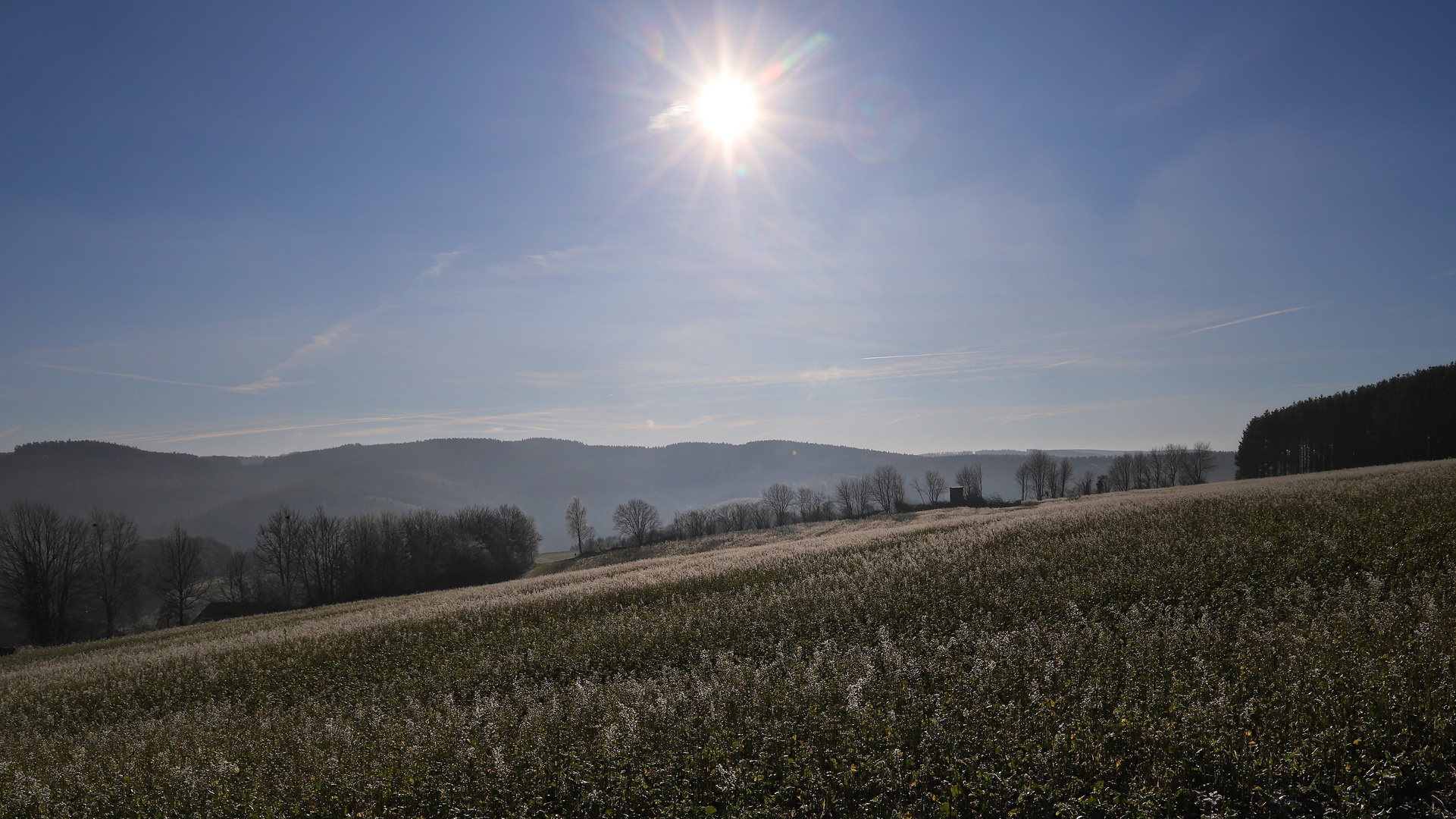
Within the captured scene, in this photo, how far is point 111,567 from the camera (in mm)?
69000

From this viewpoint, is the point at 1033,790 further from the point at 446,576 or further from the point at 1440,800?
the point at 446,576

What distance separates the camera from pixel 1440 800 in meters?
5.25

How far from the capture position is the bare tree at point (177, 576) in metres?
71.3

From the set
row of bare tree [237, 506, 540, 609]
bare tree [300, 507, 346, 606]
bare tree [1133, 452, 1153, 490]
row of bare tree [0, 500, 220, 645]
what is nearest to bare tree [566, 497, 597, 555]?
row of bare tree [237, 506, 540, 609]

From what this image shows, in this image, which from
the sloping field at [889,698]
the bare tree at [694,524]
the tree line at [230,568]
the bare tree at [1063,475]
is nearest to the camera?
the sloping field at [889,698]

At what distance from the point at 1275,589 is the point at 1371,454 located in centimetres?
10519

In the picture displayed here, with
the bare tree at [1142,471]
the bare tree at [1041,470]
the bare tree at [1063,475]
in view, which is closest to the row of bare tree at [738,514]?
the bare tree at [1041,470]

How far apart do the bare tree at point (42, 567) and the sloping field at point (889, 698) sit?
59307 mm

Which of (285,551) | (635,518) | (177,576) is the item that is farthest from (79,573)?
(635,518)

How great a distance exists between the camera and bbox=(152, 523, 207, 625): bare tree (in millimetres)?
71312

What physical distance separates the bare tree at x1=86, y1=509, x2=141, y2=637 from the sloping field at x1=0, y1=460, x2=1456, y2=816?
69.0 m

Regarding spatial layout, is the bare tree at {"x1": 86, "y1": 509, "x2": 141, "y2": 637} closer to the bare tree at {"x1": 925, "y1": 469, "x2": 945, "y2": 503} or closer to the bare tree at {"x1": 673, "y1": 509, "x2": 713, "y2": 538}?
the bare tree at {"x1": 673, "y1": 509, "x2": 713, "y2": 538}

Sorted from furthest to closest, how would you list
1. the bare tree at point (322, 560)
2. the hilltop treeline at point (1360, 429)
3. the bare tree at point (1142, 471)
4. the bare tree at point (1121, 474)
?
1. the bare tree at point (1121, 474)
2. the bare tree at point (1142, 471)
3. the bare tree at point (322, 560)
4. the hilltop treeline at point (1360, 429)

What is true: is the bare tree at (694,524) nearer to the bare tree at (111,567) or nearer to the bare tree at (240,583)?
the bare tree at (240,583)
